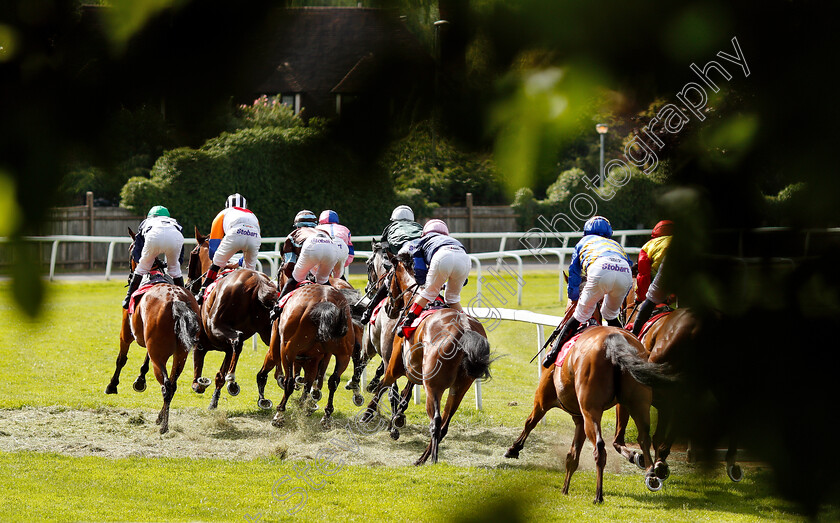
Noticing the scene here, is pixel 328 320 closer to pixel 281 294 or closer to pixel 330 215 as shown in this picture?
pixel 281 294

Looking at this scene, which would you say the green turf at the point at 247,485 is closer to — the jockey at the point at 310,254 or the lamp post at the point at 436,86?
the lamp post at the point at 436,86

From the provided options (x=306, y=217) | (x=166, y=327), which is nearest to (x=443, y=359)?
(x=166, y=327)

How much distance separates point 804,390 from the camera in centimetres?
107

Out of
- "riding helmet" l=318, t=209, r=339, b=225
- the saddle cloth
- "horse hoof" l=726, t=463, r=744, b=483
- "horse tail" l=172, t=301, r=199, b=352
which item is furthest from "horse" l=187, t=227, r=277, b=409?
"horse hoof" l=726, t=463, r=744, b=483

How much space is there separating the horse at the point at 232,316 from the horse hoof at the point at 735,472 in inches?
287

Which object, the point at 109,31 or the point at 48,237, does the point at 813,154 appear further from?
the point at 48,237

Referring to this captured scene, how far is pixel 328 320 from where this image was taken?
24.9ft

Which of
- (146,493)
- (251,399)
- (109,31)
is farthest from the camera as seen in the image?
(251,399)

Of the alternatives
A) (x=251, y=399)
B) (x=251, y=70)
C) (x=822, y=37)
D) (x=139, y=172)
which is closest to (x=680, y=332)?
(x=822, y=37)

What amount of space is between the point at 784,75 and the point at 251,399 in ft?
28.1

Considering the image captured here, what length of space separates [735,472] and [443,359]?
17.0ft

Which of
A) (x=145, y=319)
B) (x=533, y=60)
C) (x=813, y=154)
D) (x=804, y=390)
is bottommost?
(x=145, y=319)

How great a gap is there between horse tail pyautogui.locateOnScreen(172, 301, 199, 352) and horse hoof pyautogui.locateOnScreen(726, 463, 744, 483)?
663 cm

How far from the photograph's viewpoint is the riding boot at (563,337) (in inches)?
234
